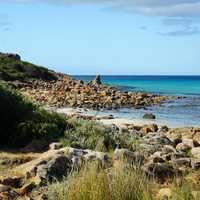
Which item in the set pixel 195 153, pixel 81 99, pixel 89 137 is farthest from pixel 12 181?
pixel 81 99

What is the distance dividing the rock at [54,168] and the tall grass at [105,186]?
88.8 inches

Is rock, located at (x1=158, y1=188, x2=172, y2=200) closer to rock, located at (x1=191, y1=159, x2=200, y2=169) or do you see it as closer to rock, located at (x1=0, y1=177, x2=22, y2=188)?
rock, located at (x1=0, y1=177, x2=22, y2=188)

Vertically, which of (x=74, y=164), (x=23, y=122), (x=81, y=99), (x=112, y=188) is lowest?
(x=81, y=99)

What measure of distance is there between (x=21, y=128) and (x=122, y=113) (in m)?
21.2

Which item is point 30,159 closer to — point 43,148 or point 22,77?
point 43,148

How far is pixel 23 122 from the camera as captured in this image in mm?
14219

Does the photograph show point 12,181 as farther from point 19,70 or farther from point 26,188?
point 19,70

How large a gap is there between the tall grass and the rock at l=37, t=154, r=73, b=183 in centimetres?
226

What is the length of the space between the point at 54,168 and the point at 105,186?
10.6ft

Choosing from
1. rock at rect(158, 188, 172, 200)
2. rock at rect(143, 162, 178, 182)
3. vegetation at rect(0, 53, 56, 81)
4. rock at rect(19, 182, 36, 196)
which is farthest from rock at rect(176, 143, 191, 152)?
vegetation at rect(0, 53, 56, 81)

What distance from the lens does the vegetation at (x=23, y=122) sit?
1391 centimetres

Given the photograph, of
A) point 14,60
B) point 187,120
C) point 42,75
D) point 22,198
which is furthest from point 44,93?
point 22,198

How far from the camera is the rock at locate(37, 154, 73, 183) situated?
1057cm

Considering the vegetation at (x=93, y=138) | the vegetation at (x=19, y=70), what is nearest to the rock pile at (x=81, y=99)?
the vegetation at (x=19, y=70)
